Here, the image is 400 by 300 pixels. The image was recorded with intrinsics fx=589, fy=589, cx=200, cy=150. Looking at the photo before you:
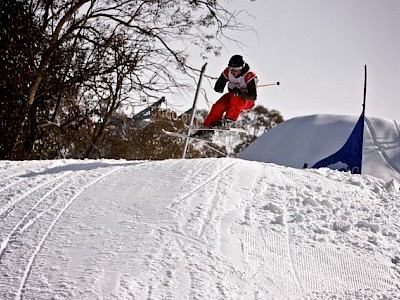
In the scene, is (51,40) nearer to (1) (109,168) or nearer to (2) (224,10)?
(2) (224,10)

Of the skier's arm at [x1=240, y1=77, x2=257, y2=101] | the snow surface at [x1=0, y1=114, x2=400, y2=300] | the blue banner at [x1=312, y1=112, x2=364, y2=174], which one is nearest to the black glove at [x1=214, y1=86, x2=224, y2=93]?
the skier's arm at [x1=240, y1=77, x2=257, y2=101]

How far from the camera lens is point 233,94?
10250 mm

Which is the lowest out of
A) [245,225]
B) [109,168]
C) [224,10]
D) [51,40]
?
[245,225]

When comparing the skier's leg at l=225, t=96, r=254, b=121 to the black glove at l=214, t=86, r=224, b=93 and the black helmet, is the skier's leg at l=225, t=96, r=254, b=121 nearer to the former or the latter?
the black glove at l=214, t=86, r=224, b=93

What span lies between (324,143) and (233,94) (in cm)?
1181

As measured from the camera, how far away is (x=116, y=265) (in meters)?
4.49

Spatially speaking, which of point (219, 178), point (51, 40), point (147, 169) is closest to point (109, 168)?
point (147, 169)

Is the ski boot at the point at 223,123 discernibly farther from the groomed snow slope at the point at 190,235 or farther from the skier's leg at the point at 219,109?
the groomed snow slope at the point at 190,235

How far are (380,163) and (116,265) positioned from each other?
1646cm

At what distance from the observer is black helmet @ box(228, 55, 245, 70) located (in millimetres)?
9789

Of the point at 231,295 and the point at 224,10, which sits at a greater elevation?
the point at 224,10

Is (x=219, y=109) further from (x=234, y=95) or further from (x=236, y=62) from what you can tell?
(x=236, y=62)

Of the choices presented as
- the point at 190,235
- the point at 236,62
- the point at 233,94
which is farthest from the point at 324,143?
the point at 190,235

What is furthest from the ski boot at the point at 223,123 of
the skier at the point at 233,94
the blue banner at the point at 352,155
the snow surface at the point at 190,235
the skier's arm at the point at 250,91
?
the blue banner at the point at 352,155
